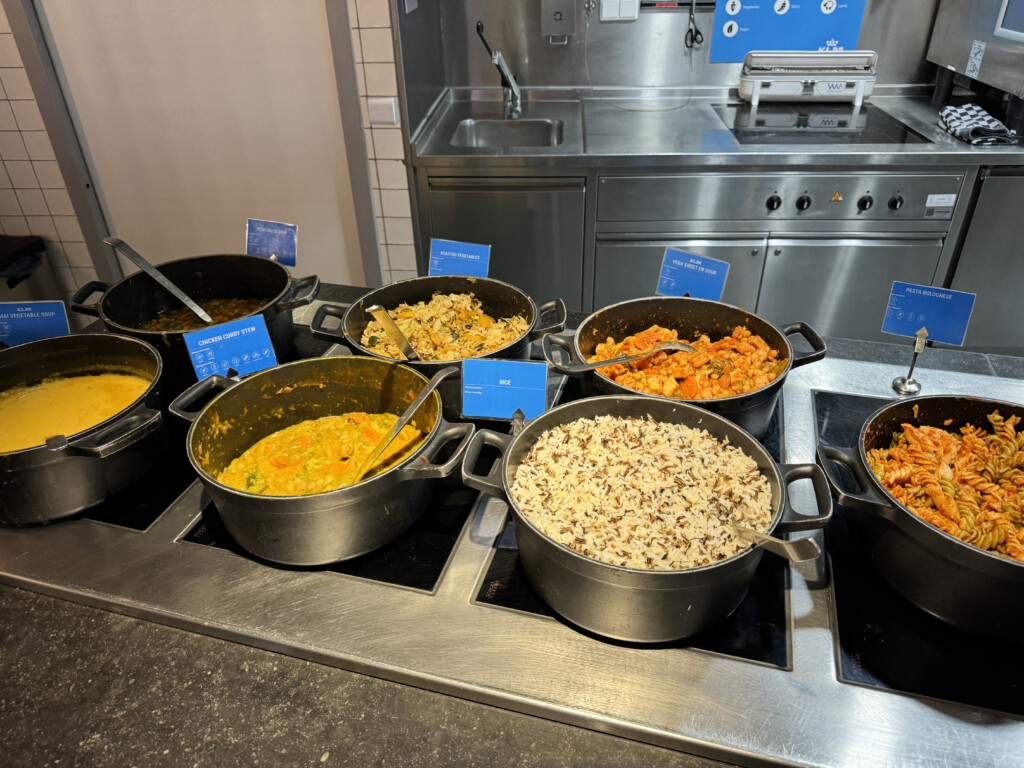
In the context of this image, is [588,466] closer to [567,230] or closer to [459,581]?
[459,581]

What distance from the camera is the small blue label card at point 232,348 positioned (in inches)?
47.9

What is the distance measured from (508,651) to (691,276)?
90 cm

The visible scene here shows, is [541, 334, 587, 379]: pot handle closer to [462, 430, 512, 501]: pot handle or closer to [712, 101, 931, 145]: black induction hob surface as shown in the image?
[462, 430, 512, 501]: pot handle

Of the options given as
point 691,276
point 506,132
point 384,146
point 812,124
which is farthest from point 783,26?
point 691,276

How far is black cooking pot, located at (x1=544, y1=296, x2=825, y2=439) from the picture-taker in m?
1.18

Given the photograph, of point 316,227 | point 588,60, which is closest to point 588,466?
point 316,227

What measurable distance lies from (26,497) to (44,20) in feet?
8.58

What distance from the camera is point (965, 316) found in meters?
1.18

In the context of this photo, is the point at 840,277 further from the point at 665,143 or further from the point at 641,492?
the point at 641,492

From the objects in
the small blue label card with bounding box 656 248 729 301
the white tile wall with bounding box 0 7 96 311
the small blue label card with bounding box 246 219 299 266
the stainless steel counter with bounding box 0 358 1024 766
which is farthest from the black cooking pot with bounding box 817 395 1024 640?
the white tile wall with bounding box 0 7 96 311

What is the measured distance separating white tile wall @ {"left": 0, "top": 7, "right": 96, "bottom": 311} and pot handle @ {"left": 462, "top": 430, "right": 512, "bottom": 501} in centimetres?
298

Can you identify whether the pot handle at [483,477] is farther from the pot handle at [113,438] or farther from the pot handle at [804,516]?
the pot handle at [113,438]

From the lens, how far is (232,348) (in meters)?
1.26

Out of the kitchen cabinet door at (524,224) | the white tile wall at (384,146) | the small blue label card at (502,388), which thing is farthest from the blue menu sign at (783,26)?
the small blue label card at (502,388)
